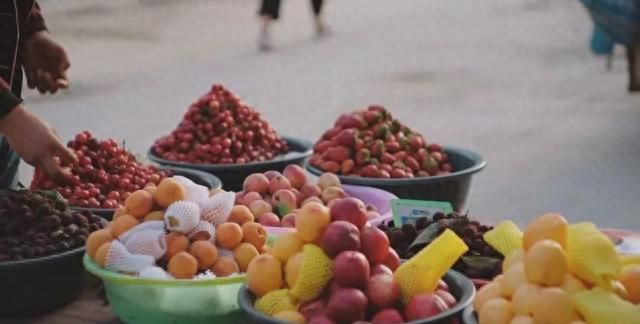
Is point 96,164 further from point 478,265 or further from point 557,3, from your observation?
point 557,3

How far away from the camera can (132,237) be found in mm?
2162

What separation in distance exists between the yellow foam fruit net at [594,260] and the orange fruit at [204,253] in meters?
0.69

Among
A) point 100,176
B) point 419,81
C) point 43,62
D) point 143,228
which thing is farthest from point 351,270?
point 419,81

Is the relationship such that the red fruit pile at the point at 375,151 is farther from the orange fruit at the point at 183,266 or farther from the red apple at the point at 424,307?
the red apple at the point at 424,307

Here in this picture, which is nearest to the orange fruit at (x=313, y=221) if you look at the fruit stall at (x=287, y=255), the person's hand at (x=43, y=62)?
the fruit stall at (x=287, y=255)

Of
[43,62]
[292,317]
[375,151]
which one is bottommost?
[375,151]

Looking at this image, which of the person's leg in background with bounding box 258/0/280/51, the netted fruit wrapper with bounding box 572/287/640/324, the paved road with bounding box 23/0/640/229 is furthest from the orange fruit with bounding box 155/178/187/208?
the person's leg in background with bounding box 258/0/280/51

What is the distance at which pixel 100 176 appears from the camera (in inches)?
115

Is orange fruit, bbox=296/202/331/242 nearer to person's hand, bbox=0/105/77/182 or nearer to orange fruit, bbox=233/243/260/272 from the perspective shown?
orange fruit, bbox=233/243/260/272

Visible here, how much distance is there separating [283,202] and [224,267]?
63 cm

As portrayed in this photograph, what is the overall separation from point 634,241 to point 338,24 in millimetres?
11209

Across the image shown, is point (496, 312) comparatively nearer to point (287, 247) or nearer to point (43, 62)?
point (287, 247)

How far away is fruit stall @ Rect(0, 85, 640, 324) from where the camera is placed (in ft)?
5.88

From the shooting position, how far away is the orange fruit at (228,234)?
219 cm
